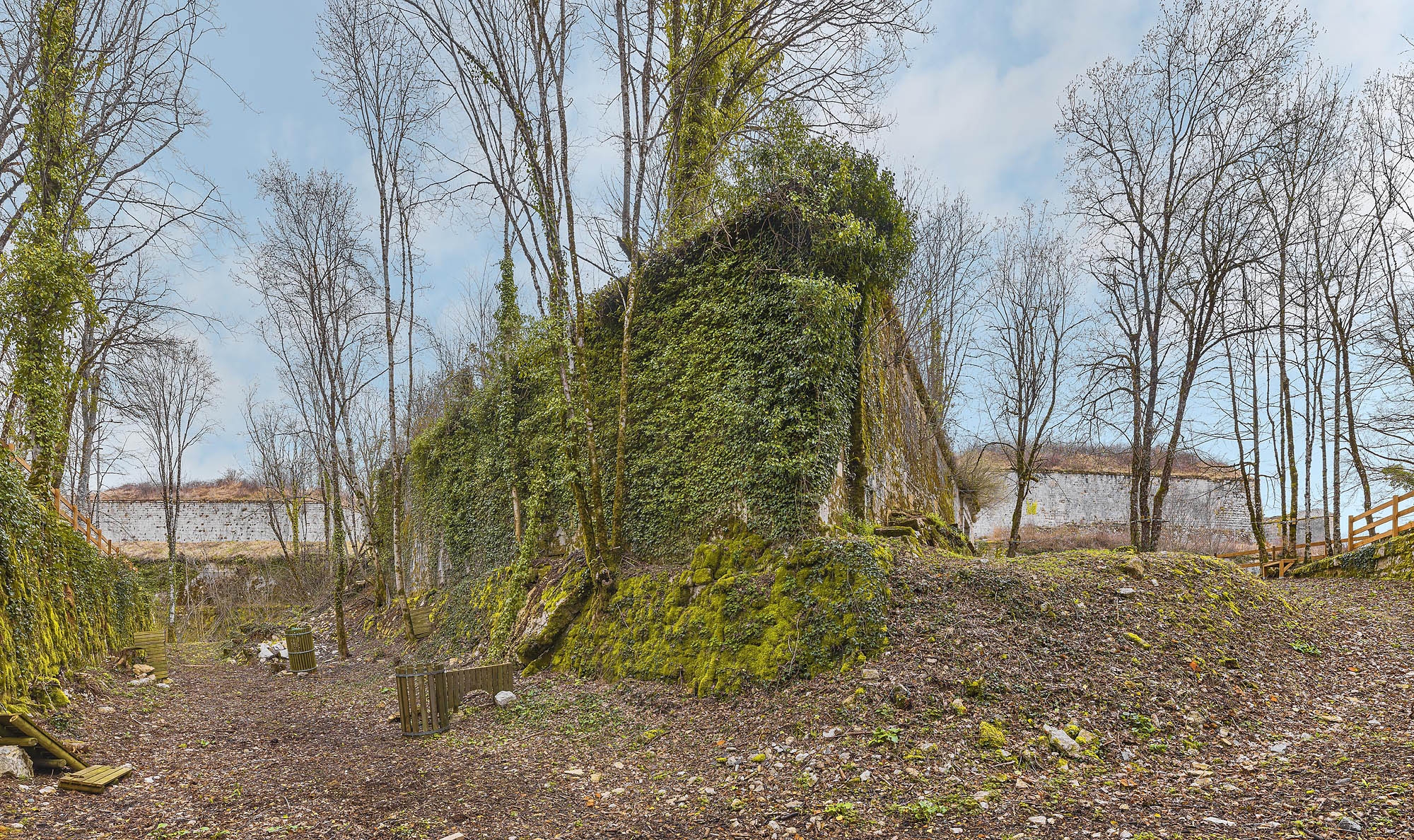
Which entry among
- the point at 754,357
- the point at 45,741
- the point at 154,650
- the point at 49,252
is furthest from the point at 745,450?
the point at 154,650

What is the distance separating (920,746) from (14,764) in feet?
22.7

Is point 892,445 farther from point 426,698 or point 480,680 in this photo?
point 426,698

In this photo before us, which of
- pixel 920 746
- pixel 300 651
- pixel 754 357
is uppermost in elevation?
pixel 754 357

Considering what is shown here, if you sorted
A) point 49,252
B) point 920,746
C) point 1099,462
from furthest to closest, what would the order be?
point 1099,462
point 49,252
point 920,746

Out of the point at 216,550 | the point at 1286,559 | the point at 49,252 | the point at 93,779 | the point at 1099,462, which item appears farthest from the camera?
the point at 1099,462

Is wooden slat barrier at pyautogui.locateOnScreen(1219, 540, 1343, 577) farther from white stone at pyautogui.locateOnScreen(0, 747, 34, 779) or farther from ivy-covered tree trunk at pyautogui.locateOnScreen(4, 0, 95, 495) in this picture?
ivy-covered tree trunk at pyautogui.locateOnScreen(4, 0, 95, 495)

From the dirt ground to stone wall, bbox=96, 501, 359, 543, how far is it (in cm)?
2724

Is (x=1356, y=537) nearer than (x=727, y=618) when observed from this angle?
No

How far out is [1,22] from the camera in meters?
8.59

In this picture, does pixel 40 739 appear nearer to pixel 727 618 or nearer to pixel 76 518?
pixel 727 618

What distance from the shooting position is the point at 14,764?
→ 489 centimetres

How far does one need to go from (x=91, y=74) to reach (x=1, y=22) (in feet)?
3.09

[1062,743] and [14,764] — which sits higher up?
[14,764]

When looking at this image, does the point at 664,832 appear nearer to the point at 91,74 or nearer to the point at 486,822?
the point at 486,822
